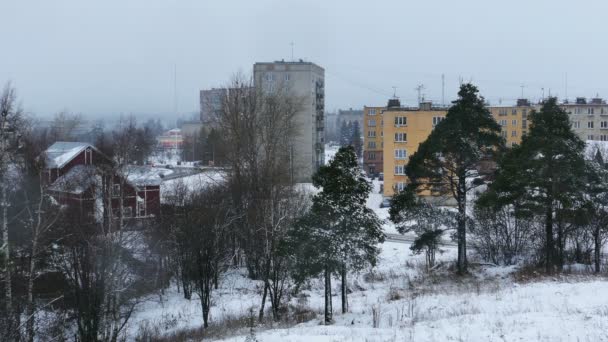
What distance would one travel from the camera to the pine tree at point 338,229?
16062 millimetres

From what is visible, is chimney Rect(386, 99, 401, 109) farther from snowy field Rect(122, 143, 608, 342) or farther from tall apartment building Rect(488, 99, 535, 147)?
snowy field Rect(122, 143, 608, 342)

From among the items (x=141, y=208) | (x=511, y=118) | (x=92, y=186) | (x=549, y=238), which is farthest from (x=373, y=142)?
(x=92, y=186)

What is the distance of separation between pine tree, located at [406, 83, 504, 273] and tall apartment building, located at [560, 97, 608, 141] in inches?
2222

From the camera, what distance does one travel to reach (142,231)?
77.1ft

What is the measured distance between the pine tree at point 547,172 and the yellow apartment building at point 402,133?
26.7m

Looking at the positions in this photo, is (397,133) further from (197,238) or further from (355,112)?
(355,112)

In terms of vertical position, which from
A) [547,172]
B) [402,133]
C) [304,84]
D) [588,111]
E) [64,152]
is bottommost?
[547,172]

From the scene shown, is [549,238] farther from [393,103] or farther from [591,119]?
[591,119]

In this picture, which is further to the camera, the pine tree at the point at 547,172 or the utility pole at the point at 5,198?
the pine tree at the point at 547,172

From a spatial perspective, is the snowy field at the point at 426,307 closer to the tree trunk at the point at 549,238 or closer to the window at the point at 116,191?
the tree trunk at the point at 549,238

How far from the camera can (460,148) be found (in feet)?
71.6

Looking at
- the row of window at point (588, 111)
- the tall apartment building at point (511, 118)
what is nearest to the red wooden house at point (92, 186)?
the tall apartment building at point (511, 118)

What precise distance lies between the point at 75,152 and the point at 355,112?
168 m

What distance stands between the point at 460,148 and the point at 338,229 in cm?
805
